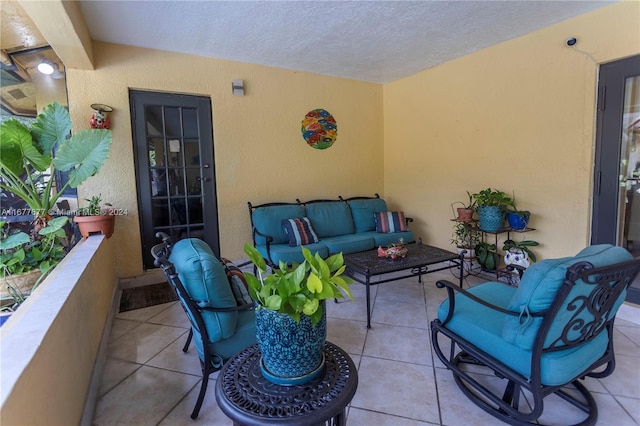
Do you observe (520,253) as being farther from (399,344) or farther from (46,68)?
(46,68)

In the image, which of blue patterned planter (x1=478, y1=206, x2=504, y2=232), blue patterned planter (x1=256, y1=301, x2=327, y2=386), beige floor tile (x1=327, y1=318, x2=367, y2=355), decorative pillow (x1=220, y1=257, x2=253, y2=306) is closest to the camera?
blue patterned planter (x1=256, y1=301, x2=327, y2=386)

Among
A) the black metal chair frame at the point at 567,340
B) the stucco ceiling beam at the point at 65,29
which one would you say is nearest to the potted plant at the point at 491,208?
the black metal chair frame at the point at 567,340

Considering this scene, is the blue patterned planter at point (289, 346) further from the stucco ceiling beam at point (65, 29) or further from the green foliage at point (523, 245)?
the green foliage at point (523, 245)

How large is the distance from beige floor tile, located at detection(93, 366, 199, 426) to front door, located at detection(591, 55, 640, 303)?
3.54 m

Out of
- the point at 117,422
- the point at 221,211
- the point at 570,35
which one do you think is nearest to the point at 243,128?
the point at 221,211

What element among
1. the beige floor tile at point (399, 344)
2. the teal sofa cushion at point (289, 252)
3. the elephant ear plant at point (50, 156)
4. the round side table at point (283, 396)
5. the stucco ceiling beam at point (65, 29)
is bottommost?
the beige floor tile at point (399, 344)

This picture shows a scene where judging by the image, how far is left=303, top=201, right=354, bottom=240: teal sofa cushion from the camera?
4.14 m

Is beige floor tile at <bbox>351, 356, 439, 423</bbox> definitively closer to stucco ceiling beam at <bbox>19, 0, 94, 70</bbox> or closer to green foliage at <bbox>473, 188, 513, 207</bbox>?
green foliage at <bbox>473, 188, 513, 207</bbox>

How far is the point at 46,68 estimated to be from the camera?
3.27m

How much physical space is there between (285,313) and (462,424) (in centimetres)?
125

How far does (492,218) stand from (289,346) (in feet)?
9.95

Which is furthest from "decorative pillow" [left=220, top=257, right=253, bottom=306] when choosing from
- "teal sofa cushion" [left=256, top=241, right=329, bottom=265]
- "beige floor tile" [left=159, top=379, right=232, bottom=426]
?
"teal sofa cushion" [left=256, top=241, right=329, bottom=265]

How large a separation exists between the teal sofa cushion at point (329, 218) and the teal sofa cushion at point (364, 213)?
0.31ft

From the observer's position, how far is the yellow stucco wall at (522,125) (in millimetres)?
Answer: 2891
